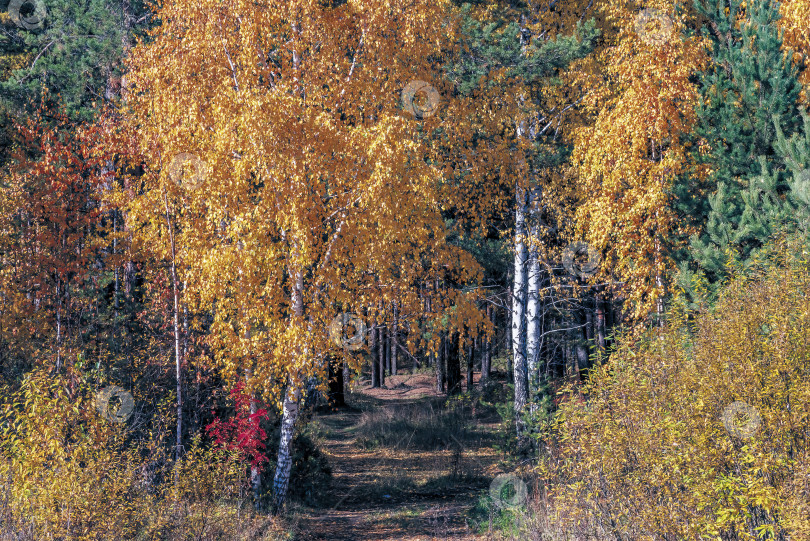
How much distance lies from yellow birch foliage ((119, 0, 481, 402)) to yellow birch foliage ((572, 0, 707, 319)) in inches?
124

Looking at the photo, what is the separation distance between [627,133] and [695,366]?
752cm

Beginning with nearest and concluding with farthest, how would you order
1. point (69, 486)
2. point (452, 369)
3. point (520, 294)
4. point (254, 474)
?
point (69, 486) → point (254, 474) → point (520, 294) → point (452, 369)

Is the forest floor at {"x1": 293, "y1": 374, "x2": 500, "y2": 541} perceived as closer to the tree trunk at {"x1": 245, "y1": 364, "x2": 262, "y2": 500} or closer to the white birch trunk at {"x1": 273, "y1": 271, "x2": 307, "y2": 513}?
the white birch trunk at {"x1": 273, "y1": 271, "x2": 307, "y2": 513}

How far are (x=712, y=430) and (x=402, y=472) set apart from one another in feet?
31.7

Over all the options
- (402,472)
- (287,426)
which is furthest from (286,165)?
(402,472)

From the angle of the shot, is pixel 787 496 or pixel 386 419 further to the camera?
pixel 386 419

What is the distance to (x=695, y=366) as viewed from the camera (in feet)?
18.8

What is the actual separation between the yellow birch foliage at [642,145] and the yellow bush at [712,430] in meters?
5.68

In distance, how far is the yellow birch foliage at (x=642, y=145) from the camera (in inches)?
466

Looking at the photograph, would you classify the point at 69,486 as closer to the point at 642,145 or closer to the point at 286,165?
the point at 286,165

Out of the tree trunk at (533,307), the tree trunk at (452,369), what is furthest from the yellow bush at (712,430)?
the tree trunk at (452,369)

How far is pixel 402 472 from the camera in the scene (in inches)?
544

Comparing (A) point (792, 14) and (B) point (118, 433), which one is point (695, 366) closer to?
(B) point (118, 433)

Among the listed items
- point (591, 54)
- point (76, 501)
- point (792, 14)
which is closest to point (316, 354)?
point (76, 501)
